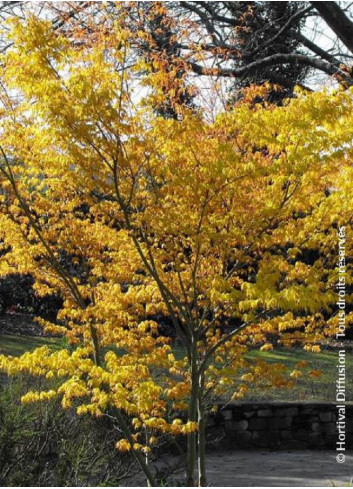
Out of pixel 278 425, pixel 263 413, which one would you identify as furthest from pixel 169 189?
pixel 278 425

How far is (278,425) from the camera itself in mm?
7898

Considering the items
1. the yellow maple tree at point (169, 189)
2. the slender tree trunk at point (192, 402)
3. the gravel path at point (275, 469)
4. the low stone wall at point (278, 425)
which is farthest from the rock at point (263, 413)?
the slender tree trunk at point (192, 402)

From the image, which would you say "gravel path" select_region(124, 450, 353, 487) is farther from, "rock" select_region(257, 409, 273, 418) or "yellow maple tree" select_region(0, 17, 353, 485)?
"yellow maple tree" select_region(0, 17, 353, 485)

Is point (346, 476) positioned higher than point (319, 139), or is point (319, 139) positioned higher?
point (319, 139)

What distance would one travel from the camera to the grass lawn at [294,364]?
870 centimetres

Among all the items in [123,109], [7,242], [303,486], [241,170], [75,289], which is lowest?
[303,486]

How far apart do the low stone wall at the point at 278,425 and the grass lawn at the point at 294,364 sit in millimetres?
342

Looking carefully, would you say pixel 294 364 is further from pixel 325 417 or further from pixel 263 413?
pixel 263 413

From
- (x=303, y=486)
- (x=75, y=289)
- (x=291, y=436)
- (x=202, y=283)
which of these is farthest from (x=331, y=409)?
(x=75, y=289)

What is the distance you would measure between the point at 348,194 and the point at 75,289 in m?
2.15

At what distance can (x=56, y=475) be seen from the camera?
514 cm

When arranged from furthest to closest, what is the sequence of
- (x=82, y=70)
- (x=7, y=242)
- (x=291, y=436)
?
1. (x=291, y=436)
2. (x=7, y=242)
3. (x=82, y=70)

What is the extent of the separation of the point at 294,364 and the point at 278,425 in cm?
306

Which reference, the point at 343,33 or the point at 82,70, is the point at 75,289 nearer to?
the point at 82,70
